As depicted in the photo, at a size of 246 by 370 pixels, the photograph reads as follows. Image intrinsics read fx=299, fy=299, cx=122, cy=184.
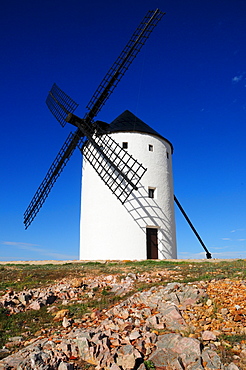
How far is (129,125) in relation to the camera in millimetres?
21750

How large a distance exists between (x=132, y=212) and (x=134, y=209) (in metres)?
0.24

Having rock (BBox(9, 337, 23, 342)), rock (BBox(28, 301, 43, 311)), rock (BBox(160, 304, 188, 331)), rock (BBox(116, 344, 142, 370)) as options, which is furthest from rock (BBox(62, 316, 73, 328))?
rock (BBox(160, 304, 188, 331))

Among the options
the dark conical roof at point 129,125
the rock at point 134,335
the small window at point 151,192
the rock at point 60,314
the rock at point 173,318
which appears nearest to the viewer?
the rock at point 134,335

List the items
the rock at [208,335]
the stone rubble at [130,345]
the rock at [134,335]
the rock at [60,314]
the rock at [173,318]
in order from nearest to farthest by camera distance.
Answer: the stone rubble at [130,345] → the rock at [208,335] → the rock at [134,335] → the rock at [173,318] → the rock at [60,314]

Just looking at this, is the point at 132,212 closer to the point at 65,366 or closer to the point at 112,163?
the point at 112,163

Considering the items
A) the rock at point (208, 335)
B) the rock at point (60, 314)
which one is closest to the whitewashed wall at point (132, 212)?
the rock at point (60, 314)

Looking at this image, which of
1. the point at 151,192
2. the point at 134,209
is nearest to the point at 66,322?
the point at 134,209

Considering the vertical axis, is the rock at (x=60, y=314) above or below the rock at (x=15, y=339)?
above

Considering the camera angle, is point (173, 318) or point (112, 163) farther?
point (112, 163)

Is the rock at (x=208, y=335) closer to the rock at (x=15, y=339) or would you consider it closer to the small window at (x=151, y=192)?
the rock at (x=15, y=339)

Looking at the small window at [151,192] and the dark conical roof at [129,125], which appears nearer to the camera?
the small window at [151,192]

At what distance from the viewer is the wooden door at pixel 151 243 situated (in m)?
19.6

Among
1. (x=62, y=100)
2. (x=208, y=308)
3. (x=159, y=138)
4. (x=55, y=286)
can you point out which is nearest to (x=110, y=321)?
(x=208, y=308)

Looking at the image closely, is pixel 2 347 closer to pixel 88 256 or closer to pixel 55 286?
pixel 55 286
